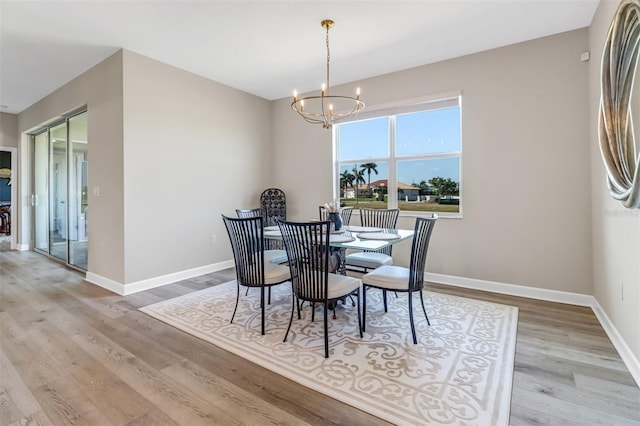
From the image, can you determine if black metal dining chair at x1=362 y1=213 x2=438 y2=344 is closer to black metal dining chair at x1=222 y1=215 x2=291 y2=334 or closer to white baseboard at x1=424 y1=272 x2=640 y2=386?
black metal dining chair at x1=222 y1=215 x2=291 y2=334

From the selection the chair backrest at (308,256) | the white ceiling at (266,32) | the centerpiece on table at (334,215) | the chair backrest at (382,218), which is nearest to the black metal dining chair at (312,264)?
the chair backrest at (308,256)

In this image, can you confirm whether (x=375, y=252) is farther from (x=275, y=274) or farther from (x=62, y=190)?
(x=62, y=190)

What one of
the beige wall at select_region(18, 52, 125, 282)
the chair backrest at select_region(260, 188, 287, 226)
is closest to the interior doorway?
the beige wall at select_region(18, 52, 125, 282)

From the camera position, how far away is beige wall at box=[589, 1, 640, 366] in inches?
76.9

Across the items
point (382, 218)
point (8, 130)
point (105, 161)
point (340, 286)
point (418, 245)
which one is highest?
point (8, 130)

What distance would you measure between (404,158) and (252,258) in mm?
2628

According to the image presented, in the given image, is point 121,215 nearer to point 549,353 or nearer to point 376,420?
point 376,420

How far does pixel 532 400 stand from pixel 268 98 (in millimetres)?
5152

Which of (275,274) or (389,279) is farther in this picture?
(275,274)

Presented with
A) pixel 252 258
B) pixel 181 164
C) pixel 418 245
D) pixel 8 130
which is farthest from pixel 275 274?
pixel 8 130

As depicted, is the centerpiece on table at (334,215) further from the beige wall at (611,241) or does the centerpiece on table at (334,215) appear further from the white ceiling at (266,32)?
the beige wall at (611,241)

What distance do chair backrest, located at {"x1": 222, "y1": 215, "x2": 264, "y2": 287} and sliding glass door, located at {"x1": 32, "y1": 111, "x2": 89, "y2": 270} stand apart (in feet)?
9.58

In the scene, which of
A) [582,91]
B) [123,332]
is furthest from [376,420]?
[582,91]

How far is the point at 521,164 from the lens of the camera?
3.36 metres
